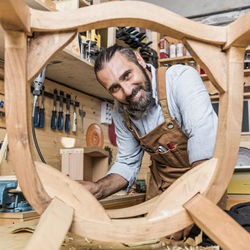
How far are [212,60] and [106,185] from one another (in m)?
0.79

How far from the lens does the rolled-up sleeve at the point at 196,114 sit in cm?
95

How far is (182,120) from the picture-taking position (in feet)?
4.13

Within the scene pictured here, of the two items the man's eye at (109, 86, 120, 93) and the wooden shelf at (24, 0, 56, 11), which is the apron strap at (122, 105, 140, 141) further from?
the wooden shelf at (24, 0, 56, 11)

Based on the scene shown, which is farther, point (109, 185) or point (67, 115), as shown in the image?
point (67, 115)

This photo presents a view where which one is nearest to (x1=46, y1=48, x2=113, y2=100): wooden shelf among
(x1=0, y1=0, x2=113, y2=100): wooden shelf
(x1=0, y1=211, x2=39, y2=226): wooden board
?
(x1=0, y1=0, x2=113, y2=100): wooden shelf

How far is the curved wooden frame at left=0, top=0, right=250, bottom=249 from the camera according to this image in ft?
1.42

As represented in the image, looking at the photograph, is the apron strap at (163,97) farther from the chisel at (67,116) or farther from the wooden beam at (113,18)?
the chisel at (67,116)

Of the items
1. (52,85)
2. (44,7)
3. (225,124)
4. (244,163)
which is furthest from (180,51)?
(225,124)

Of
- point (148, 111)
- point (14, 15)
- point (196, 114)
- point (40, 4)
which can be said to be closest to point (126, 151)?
point (148, 111)

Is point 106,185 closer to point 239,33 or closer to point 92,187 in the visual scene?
point 92,187

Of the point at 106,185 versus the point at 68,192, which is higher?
the point at 68,192

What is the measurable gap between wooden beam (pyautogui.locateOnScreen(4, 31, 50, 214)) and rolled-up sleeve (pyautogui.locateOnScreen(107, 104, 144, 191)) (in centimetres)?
88

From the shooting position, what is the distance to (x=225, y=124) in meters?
0.49

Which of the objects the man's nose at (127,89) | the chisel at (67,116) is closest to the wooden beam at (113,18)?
the man's nose at (127,89)
